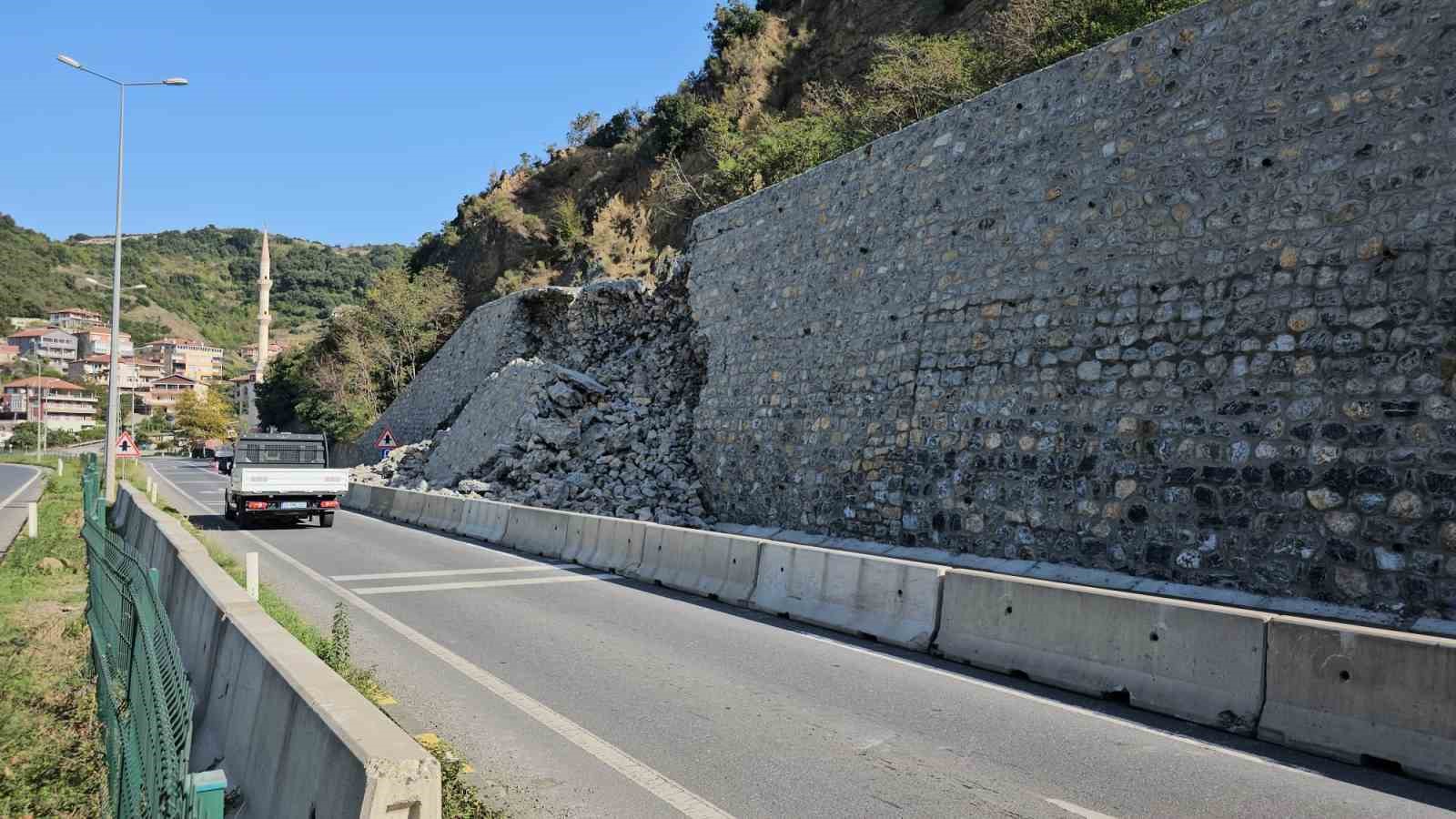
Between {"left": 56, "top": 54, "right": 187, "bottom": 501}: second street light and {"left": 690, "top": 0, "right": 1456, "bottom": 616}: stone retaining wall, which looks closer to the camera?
{"left": 690, "top": 0, "right": 1456, "bottom": 616}: stone retaining wall

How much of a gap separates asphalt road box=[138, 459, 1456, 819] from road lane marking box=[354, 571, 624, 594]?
127cm

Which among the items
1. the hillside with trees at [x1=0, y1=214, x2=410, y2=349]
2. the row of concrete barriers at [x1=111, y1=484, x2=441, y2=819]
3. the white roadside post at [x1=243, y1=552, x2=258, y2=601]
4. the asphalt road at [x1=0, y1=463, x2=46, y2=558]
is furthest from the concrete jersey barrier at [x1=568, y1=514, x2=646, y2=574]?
the hillside with trees at [x1=0, y1=214, x2=410, y2=349]

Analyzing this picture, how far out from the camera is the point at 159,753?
3.38m

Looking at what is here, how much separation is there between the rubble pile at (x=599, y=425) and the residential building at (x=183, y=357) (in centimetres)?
14119

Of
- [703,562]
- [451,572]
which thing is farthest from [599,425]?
[703,562]

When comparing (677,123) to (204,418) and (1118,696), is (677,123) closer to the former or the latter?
(1118,696)

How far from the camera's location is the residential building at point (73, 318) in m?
145

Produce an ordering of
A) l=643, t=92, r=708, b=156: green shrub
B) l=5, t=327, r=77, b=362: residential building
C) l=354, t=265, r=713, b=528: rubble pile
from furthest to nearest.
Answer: l=5, t=327, r=77, b=362: residential building, l=643, t=92, r=708, b=156: green shrub, l=354, t=265, r=713, b=528: rubble pile

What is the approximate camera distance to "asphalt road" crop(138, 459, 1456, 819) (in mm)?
4719

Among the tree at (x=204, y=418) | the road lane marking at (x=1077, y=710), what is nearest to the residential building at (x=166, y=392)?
the tree at (x=204, y=418)

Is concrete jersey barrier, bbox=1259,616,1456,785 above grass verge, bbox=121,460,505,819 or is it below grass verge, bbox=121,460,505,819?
above

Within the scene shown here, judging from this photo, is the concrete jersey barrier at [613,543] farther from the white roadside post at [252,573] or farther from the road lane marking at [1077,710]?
the white roadside post at [252,573]

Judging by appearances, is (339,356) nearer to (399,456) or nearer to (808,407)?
(399,456)

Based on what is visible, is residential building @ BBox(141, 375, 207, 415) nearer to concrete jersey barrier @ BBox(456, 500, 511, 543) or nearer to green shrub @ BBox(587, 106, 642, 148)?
green shrub @ BBox(587, 106, 642, 148)
